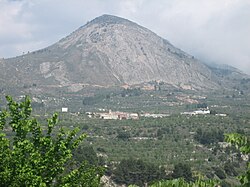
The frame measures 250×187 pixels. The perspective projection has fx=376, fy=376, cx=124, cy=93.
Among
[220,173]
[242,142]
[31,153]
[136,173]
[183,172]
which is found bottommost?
[220,173]

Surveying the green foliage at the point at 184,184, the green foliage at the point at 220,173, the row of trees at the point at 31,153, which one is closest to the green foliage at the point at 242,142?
the green foliage at the point at 184,184

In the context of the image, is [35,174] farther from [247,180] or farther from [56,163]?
[247,180]

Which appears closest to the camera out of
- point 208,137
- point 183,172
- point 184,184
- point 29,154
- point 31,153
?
point 184,184

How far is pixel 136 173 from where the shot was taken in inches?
2047

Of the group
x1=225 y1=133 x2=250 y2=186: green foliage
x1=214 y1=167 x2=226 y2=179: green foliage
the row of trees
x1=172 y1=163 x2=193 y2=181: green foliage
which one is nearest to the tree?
the row of trees

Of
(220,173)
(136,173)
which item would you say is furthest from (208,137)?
(136,173)

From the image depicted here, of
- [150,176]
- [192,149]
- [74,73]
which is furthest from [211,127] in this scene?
[74,73]

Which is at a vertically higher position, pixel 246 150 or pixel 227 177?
pixel 246 150

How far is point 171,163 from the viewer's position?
59.7 meters

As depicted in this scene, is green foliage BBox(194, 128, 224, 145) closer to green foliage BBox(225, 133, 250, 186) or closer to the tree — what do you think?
the tree

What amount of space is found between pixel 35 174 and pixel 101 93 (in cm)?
15718

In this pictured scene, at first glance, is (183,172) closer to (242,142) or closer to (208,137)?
(208,137)

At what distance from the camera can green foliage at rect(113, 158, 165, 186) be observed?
5100cm

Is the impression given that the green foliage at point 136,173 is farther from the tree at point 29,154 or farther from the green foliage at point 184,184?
the green foliage at point 184,184
